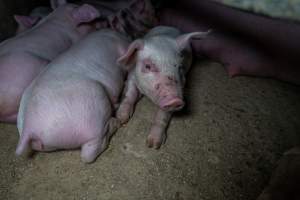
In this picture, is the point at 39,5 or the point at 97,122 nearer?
the point at 97,122

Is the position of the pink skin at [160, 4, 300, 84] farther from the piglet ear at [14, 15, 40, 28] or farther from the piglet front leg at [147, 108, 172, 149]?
the piglet ear at [14, 15, 40, 28]

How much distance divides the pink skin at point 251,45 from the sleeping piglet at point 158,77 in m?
0.57

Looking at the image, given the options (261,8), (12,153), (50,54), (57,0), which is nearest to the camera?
(261,8)

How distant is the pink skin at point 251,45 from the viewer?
9.19 ft

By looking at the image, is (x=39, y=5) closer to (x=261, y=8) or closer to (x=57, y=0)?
(x=57, y=0)

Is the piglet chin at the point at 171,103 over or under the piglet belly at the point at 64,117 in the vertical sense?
over

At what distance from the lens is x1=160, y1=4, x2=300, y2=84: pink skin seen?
9.19 ft

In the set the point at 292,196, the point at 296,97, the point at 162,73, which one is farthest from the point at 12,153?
the point at 296,97

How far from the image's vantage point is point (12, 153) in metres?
2.29

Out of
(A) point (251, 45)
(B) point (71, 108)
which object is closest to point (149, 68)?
(B) point (71, 108)

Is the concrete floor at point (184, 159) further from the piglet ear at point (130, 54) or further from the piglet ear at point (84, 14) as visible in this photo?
the piglet ear at point (84, 14)

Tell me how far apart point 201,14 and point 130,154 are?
160 cm

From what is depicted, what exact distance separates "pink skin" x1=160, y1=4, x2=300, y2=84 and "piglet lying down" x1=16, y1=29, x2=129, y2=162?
3.61 ft

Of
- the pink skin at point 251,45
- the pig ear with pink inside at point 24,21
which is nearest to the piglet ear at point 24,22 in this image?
the pig ear with pink inside at point 24,21
